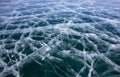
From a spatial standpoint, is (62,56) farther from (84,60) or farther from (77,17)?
(77,17)

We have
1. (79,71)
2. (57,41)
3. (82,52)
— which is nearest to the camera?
(79,71)

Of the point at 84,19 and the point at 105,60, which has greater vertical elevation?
the point at 84,19

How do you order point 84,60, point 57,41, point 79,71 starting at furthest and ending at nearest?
point 57,41
point 84,60
point 79,71

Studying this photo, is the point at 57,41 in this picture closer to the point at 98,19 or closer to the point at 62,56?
the point at 62,56

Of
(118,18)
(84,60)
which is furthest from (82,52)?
(118,18)

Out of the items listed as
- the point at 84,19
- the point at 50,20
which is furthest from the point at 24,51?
the point at 84,19

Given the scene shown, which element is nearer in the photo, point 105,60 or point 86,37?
point 105,60
